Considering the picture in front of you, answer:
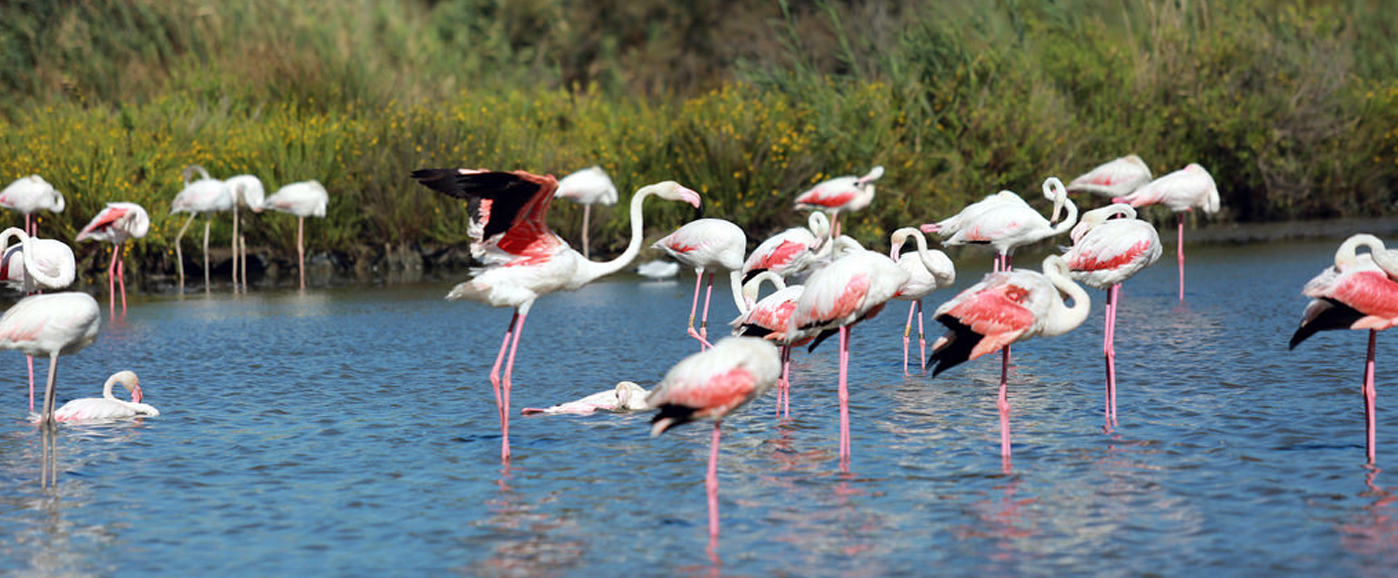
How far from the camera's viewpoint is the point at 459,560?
5871 mm

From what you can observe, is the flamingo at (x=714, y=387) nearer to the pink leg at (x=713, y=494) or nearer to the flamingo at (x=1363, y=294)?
the pink leg at (x=713, y=494)

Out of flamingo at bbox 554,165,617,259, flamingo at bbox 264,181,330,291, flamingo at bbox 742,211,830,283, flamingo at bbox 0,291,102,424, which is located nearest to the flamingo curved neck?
flamingo at bbox 742,211,830,283

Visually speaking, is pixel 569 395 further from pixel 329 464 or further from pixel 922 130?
pixel 922 130

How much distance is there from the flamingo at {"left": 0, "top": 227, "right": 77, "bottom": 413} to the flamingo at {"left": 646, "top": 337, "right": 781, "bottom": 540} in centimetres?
437

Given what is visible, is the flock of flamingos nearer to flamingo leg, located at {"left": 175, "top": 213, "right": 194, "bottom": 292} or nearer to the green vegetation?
flamingo leg, located at {"left": 175, "top": 213, "right": 194, "bottom": 292}

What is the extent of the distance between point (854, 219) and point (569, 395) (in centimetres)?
939

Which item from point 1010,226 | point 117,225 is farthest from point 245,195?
point 1010,226

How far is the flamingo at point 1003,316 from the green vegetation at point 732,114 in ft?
35.4

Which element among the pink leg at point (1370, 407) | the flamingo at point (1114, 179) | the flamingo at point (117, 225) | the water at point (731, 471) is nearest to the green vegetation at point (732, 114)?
the flamingo at point (117, 225)

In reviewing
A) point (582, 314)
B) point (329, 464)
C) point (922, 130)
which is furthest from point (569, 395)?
point (922, 130)

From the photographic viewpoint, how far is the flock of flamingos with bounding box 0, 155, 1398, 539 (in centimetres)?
666

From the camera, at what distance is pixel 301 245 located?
1742 cm

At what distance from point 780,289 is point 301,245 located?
31.5ft

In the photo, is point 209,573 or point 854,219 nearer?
point 209,573
